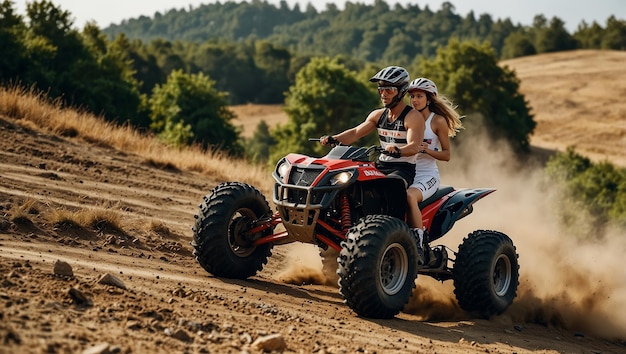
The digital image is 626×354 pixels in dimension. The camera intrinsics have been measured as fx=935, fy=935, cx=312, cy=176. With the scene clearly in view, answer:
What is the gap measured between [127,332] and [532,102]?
337 ft

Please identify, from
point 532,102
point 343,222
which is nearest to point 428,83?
point 343,222

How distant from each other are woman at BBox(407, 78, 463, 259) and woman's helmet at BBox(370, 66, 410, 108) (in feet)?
0.63

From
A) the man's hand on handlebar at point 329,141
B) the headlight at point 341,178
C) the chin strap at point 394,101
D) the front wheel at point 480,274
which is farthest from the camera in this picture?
the front wheel at point 480,274

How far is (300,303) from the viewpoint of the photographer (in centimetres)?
1005

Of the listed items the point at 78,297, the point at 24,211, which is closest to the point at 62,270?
the point at 78,297

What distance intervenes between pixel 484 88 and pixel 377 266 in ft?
251

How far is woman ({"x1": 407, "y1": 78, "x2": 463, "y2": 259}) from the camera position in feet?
35.0

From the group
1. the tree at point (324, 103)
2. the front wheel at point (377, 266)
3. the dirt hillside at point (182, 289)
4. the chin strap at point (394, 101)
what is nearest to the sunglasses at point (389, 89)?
the chin strap at point (394, 101)

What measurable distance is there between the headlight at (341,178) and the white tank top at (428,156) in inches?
52.9

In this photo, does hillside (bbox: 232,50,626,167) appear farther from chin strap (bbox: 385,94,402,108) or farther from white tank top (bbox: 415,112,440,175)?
chin strap (bbox: 385,94,402,108)

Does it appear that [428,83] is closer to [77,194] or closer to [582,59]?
[77,194]

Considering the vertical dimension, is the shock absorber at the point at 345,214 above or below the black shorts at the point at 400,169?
below

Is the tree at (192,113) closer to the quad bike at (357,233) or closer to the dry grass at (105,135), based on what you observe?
the dry grass at (105,135)

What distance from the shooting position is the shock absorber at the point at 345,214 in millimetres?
10180
